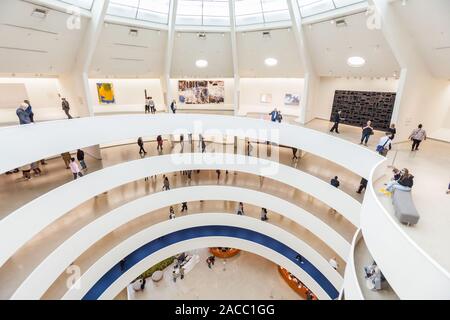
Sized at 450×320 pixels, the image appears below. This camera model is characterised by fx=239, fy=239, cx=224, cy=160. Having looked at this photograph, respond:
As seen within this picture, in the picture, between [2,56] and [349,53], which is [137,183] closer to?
[2,56]

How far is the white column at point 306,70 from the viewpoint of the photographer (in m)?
13.8

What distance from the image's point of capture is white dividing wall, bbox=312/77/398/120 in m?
15.3

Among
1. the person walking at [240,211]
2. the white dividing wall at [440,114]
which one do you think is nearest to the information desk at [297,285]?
the person walking at [240,211]

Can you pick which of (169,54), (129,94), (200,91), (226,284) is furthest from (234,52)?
(226,284)

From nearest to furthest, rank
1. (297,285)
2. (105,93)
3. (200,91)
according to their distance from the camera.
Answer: (297,285) < (105,93) < (200,91)

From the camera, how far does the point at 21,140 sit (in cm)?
1000

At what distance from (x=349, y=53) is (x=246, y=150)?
29.7 feet

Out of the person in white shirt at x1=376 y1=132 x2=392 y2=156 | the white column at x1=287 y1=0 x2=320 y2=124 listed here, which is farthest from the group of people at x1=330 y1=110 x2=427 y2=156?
the white column at x1=287 y1=0 x2=320 y2=124

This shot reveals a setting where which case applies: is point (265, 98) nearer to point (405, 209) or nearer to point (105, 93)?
point (105, 93)

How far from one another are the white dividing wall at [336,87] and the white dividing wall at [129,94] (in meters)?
13.1

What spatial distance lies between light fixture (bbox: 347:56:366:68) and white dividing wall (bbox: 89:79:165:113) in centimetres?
1429

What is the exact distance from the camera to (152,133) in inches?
621

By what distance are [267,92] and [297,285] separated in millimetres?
15074
